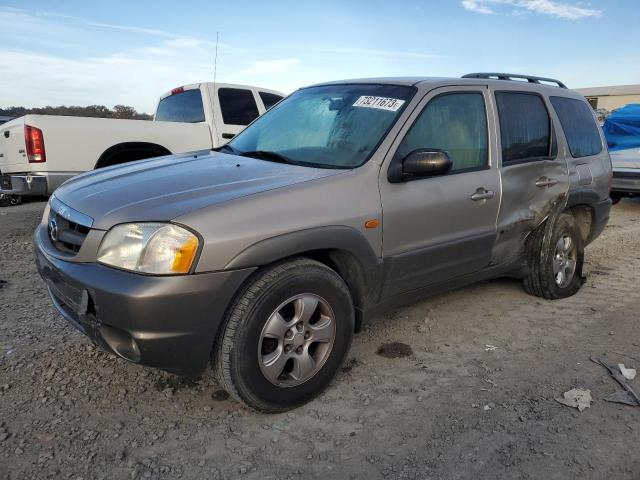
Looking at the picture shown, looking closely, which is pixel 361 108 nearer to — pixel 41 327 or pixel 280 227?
pixel 280 227

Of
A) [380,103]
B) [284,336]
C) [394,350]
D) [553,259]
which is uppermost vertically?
[380,103]

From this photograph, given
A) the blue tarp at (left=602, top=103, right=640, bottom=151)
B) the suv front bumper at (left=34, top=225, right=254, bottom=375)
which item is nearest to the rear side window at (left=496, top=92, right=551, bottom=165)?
the suv front bumper at (left=34, top=225, right=254, bottom=375)

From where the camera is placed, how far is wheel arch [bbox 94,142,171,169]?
642 cm

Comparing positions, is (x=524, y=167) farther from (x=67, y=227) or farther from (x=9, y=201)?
(x=9, y=201)

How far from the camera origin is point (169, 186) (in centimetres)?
280

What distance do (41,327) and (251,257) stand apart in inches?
82.8

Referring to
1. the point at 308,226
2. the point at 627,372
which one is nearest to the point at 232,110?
the point at 308,226

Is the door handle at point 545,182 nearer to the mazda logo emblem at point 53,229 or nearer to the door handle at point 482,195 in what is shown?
the door handle at point 482,195

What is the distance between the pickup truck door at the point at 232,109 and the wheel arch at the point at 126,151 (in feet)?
2.90

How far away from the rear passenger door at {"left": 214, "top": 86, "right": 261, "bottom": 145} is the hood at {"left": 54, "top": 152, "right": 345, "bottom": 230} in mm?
4014

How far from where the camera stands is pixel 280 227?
2.60 metres

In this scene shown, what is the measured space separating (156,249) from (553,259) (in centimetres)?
334

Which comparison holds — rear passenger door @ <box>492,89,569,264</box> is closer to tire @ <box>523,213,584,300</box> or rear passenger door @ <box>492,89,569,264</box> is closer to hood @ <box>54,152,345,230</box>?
tire @ <box>523,213,584,300</box>

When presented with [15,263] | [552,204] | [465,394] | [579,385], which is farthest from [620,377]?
[15,263]
